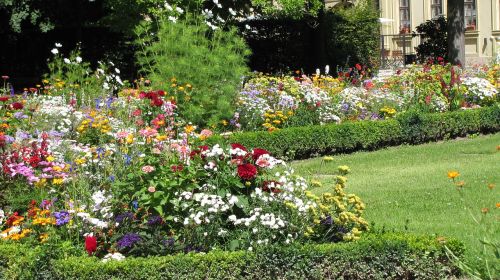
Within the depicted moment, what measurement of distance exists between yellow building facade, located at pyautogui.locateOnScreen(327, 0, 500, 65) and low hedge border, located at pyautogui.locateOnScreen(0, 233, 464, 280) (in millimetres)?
22558

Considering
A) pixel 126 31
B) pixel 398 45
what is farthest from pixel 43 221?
pixel 398 45

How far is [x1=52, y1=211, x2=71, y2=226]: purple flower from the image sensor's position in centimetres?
516

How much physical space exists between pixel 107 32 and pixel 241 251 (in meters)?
16.4

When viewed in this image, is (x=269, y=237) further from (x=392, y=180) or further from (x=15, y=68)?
(x=15, y=68)

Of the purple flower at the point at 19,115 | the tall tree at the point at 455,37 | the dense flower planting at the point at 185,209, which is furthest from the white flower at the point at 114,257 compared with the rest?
the tall tree at the point at 455,37

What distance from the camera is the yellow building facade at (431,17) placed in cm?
2803

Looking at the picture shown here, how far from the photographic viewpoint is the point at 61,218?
523 centimetres

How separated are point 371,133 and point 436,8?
20028mm

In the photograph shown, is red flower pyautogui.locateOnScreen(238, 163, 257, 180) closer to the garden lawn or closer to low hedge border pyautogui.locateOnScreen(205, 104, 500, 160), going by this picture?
the garden lawn

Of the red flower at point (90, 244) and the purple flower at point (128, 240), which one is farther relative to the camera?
the purple flower at point (128, 240)

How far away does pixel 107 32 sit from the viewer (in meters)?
20.7

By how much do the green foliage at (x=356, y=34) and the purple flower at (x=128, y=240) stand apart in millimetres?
18925

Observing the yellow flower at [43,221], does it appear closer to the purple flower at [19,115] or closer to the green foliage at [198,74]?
the purple flower at [19,115]

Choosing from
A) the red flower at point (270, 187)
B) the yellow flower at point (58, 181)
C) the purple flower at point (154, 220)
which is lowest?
the purple flower at point (154, 220)
